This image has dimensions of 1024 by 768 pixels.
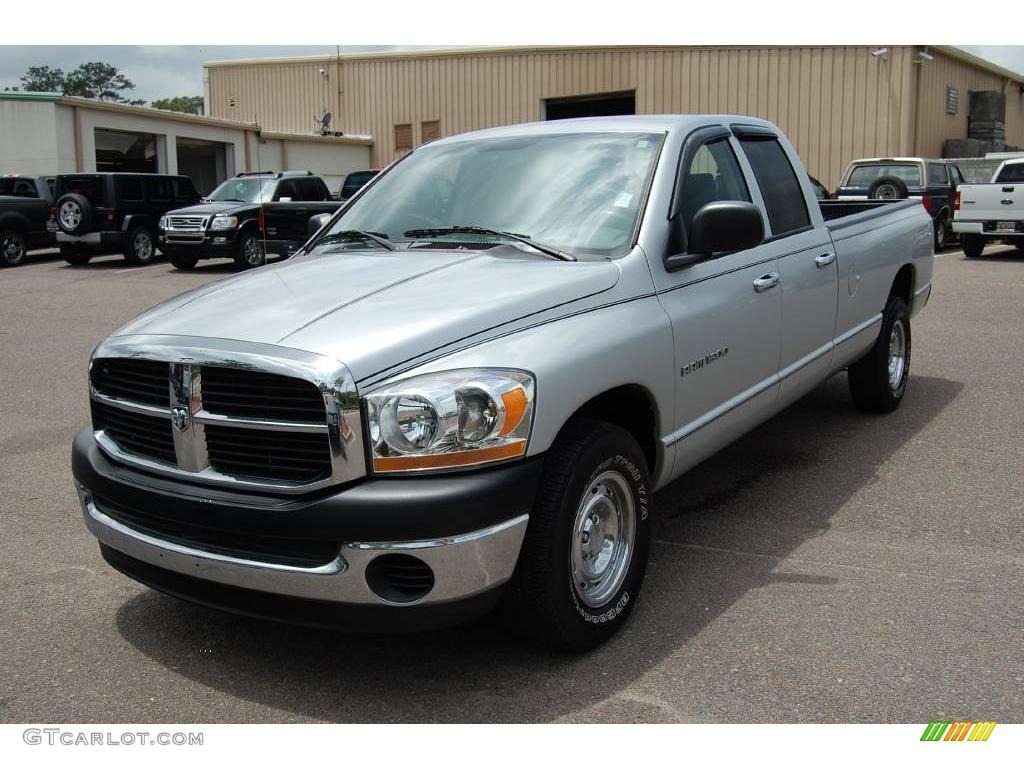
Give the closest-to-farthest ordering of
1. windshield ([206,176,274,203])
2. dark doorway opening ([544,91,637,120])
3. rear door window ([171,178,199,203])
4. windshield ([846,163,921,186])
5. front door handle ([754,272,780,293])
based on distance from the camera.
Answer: front door handle ([754,272,780,293]) < windshield ([206,176,274,203]) < windshield ([846,163,921,186]) < rear door window ([171,178,199,203]) < dark doorway opening ([544,91,637,120])

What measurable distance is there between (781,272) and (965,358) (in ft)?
15.1

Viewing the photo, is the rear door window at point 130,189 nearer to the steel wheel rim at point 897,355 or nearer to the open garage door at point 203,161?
the open garage door at point 203,161

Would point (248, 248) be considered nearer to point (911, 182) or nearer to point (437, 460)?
point (911, 182)

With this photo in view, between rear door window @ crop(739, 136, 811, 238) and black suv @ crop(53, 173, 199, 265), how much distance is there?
1703 centimetres

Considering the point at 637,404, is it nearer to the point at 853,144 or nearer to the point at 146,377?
the point at 146,377

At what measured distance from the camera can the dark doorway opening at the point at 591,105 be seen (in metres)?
32.0

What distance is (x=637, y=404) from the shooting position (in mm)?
3955

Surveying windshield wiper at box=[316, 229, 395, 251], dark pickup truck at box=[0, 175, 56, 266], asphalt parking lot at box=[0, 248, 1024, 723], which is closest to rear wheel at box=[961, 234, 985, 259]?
asphalt parking lot at box=[0, 248, 1024, 723]

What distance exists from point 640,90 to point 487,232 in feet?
91.3

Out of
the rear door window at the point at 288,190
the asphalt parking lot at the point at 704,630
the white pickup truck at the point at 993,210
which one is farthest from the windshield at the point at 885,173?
the asphalt parking lot at the point at 704,630

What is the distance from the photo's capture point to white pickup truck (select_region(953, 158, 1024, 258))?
698 inches

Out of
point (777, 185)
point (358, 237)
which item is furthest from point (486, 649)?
point (777, 185)

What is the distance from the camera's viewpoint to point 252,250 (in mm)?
18812

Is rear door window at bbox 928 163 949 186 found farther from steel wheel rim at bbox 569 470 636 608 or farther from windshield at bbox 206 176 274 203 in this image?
steel wheel rim at bbox 569 470 636 608
